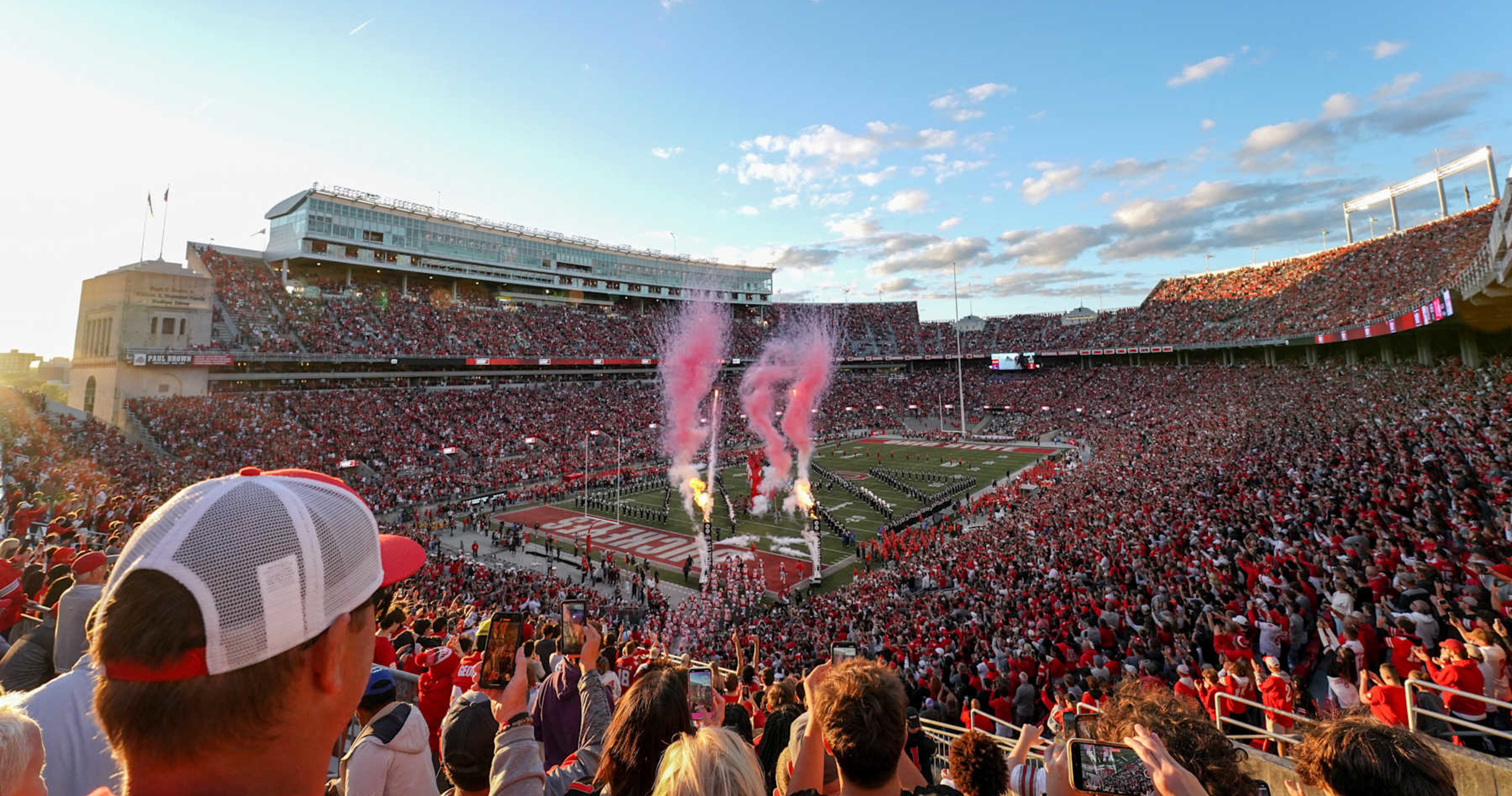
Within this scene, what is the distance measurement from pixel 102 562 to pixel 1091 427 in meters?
57.7

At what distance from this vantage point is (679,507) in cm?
3691

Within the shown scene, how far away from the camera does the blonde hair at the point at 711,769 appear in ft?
6.49

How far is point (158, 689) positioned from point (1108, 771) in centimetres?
291

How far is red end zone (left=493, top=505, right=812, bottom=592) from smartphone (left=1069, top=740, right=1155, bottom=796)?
22175 mm

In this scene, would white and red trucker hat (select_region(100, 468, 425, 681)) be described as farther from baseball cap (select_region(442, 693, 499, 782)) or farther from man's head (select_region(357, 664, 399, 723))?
man's head (select_region(357, 664, 399, 723))

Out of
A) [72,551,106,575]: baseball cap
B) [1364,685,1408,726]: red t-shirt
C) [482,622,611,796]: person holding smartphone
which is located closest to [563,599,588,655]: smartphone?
[482,622,611,796]: person holding smartphone

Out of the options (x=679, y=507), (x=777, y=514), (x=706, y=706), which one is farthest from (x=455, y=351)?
(x=706, y=706)

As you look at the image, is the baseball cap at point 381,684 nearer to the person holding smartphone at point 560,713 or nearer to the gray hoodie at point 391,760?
the gray hoodie at point 391,760

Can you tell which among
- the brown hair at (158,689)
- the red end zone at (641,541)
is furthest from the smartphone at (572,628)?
the red end zone at (641,541)

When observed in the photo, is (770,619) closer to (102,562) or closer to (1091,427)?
(102,562)

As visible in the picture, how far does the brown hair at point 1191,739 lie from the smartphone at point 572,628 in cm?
300

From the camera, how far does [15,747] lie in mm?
1880

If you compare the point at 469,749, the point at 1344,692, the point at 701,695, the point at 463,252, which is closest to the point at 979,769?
the point at 701,695

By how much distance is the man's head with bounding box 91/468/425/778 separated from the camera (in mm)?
1213
